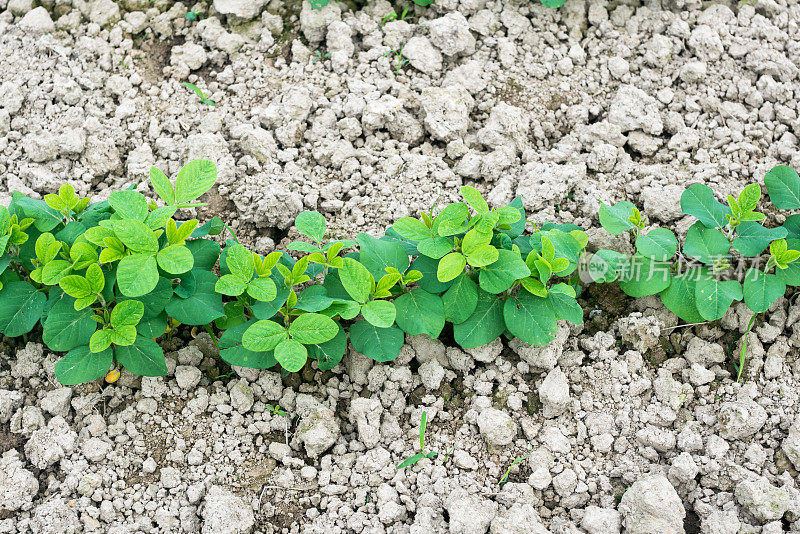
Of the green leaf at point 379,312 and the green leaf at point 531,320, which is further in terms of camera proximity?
the green leaf at point 531,320

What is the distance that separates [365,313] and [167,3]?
219 centimetres

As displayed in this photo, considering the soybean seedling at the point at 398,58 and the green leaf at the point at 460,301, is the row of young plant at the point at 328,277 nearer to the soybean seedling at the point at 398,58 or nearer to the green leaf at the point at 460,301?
the green leaf at the point at 460,301

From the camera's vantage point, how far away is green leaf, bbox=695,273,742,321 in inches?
96.3

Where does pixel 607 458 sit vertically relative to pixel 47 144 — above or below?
below

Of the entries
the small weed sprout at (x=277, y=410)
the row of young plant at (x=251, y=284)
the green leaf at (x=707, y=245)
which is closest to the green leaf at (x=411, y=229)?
the row of young plant at (x=251, y=284)

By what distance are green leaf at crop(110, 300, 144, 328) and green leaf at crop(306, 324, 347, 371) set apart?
1.93ft

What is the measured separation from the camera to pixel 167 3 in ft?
11.2

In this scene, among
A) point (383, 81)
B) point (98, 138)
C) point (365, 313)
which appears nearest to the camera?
point (365, 313)

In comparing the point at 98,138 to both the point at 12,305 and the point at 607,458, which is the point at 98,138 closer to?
the point at 12,305

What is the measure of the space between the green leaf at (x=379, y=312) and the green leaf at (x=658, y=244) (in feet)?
3.26

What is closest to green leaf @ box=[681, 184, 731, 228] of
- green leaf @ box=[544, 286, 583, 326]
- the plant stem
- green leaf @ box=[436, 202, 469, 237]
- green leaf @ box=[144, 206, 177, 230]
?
the plant stem

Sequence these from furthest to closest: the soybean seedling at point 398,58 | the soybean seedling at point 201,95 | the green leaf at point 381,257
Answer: the soybean seedling at point 398,58 → the soybean seedling at point 201,95 → the green leaf at point 381,257

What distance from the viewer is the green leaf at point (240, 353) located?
2.31 m

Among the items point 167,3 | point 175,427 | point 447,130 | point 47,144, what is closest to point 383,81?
point 447,130
